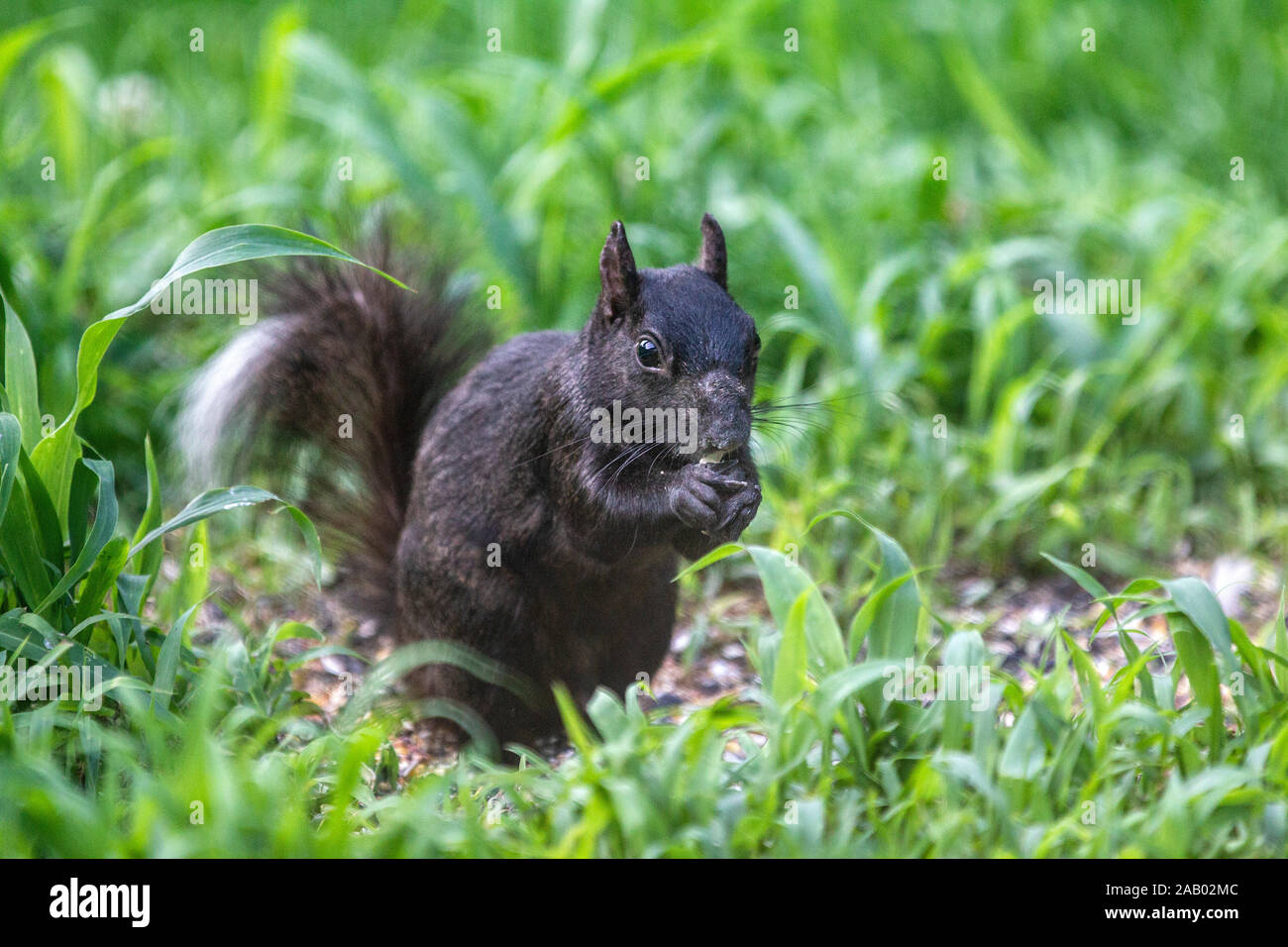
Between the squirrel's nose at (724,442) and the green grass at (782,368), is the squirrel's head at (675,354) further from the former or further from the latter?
the green grass at (782,368)

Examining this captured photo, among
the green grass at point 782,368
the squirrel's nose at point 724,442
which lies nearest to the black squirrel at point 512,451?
the squirrel's nose at point 724,442

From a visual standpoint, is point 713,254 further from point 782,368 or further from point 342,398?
point 782,368

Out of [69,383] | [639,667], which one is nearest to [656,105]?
[69,383]

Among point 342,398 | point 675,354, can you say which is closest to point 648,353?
point 675,354

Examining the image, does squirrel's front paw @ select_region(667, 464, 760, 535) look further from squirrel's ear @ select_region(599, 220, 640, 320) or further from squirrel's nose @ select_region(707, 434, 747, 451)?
squirrel's ear @ select_region(599, 220, 640, 320)

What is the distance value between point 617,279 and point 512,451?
521mm

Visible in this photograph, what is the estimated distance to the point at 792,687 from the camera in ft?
8.37

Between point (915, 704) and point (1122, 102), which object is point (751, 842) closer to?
point (915, 704)

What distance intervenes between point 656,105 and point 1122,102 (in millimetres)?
2484

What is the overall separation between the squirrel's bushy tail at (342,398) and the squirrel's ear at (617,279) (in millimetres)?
841

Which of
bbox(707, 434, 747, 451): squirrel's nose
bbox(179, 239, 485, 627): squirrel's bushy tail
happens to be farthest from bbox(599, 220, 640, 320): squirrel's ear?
bbox(179, 239, 485, 627): squirrel's bushy tail

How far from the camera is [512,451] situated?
315cm

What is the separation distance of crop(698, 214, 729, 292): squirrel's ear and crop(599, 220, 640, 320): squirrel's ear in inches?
8.7

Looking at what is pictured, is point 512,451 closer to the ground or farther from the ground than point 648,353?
closer to the ground
